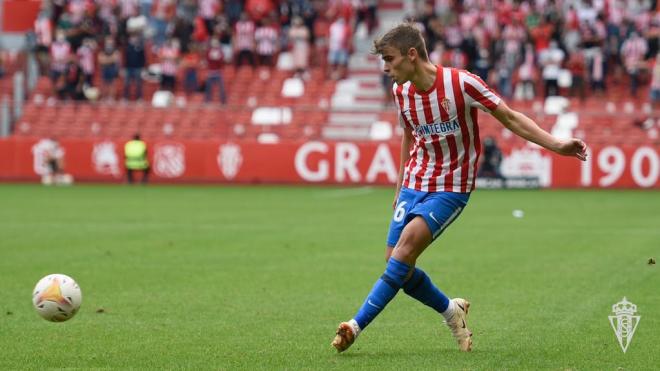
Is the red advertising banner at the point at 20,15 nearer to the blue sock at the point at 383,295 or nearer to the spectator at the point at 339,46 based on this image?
the spectator at the point at 339,46

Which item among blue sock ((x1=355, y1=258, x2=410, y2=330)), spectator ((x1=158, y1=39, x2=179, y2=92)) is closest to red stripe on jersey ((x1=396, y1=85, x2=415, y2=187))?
blue sock ((x1=355, y1=258, x2=410, y2=330))

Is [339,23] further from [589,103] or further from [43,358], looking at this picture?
[43,358]

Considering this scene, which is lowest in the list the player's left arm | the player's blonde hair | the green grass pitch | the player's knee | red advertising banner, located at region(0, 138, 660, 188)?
red advertising banner, located at region(0, 138, 660, 188)

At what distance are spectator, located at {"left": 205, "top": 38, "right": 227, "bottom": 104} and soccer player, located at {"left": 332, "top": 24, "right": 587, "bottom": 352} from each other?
90.6ft

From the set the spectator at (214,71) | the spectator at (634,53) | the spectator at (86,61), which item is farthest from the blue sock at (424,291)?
the spectator at (86,61)

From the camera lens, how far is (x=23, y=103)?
3444 centimetres

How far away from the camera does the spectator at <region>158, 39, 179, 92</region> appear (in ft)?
118

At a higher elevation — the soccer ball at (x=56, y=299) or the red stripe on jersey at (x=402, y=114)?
the red stripe on jersey at (x=402, y=114)

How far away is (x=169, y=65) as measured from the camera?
36.1m

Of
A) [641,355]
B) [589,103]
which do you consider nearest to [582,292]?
[641,355]

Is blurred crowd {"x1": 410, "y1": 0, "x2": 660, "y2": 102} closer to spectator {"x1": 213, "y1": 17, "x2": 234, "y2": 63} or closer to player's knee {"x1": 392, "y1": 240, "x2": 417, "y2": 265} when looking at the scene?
spectator {"x1": 213, "y1": 17, "x2": 234, "y2": 63}

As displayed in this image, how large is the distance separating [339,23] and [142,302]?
84.3 ft

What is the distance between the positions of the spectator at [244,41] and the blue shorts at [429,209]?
28804 mm

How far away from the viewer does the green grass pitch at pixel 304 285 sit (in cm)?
813
